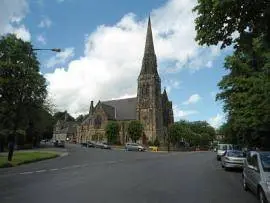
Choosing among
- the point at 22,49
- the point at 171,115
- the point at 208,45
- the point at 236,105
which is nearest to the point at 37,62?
the point at 22,49

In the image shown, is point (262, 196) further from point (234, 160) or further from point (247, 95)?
point (247, 95)

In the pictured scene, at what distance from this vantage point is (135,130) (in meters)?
98.6

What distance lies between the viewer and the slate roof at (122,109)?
4433 inches

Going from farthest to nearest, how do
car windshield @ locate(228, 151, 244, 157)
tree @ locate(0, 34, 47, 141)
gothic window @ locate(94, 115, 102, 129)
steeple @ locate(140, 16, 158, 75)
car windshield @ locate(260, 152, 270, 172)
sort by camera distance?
gothic window @ locate(94, 115, 102, 129) < steeple @ locate(140, 16, 158, 75) < tree @ locate(0, 34, 47, 141) < car windshield @ locate(228, 151, 244, 157) < car windshield @ locate(260, 152, 270, 172)

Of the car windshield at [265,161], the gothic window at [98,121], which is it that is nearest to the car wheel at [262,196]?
the car windshield at [265,161]

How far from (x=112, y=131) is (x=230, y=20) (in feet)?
297

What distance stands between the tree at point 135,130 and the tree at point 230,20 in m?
85.4

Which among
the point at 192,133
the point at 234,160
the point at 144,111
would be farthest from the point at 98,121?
the point at 234,160

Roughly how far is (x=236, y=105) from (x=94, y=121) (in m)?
83.6

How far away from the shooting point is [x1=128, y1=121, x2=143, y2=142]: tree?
98.6 metres

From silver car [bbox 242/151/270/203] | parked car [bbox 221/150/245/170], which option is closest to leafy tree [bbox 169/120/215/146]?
parked car [bbox 221/150/245/170]

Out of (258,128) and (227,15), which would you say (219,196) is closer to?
(227,15)

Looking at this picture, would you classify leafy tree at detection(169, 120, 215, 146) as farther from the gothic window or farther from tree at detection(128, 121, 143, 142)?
the gothic window

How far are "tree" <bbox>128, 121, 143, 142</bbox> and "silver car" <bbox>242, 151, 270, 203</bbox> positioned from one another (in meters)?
84.7
